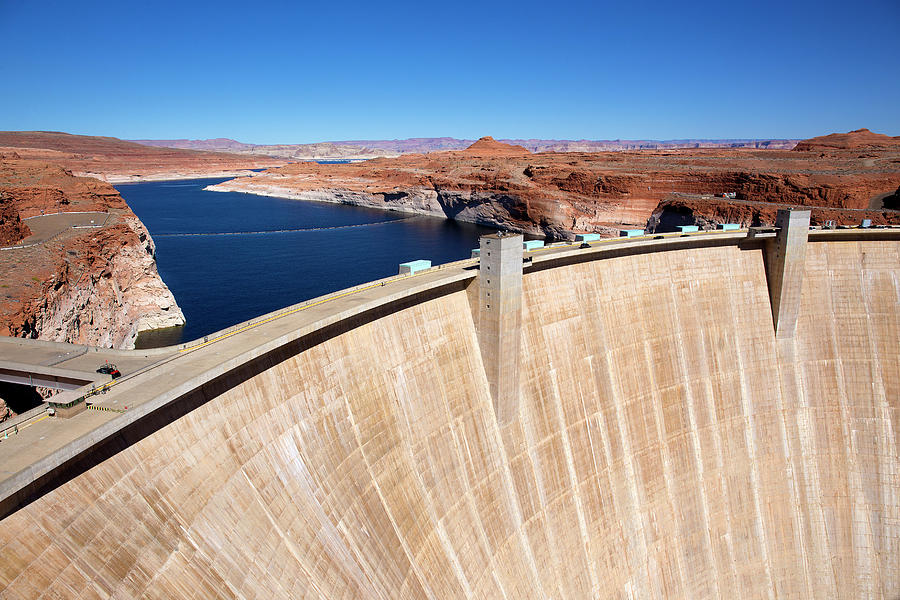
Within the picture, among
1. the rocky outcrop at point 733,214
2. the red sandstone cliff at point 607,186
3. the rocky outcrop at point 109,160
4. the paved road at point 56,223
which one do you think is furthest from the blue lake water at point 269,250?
the rocky outcrop at point 109,160

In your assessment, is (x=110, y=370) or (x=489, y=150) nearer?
(x=110, y=370)

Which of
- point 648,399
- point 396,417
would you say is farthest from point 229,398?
point 648,399

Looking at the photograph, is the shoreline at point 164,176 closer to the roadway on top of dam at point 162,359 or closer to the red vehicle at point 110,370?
→ the roadway on top of dam at point 162,359

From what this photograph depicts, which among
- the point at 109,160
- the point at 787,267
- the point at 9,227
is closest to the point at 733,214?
the point at 787,267

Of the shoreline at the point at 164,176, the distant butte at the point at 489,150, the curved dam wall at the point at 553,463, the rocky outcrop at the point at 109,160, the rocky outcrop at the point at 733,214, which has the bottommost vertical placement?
the curved dam wall at the point at 553,463

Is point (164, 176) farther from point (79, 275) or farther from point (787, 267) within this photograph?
point (787, 267)
